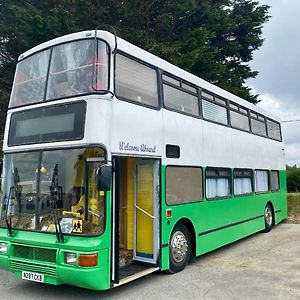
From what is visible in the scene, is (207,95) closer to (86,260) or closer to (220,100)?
(220,100)

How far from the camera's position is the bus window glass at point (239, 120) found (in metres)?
10.2

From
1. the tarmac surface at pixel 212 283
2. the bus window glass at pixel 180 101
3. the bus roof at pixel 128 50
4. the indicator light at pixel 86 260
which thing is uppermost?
the bus roof at pixel 128 50

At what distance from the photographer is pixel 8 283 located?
6.84m

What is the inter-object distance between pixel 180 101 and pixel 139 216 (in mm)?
2422

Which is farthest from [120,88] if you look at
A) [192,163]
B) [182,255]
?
[182,255]

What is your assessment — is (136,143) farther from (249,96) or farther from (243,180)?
(249,96)

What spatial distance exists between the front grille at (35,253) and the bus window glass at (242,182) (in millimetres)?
5581

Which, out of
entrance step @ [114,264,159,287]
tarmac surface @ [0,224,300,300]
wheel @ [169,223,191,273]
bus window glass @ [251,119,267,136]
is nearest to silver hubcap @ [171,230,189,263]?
wheel @ [169,223,191,273]

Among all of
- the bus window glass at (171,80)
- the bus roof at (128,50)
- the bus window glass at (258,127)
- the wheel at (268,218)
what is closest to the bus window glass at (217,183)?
the bus roof at (128,50)

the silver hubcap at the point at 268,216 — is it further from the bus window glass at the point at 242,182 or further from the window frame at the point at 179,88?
the window frame at the point at 179,88

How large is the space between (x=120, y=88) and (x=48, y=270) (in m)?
2.91

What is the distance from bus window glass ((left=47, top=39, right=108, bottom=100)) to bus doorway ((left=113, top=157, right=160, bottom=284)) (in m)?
1.67

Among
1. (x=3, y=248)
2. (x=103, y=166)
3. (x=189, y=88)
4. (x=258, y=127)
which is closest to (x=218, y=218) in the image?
(x=189, y=88)

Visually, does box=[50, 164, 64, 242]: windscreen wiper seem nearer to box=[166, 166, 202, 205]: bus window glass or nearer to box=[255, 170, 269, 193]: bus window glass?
box=[166, 166, 202, 205]: bus window glass
